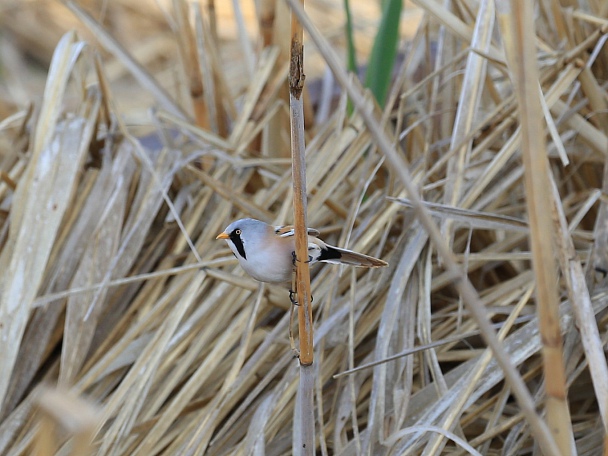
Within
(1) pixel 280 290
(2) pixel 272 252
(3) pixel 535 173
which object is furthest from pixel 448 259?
(1) pixel 280 290

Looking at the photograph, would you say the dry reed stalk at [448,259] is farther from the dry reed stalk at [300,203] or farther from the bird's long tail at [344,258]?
the bird's long tail at [344,258]

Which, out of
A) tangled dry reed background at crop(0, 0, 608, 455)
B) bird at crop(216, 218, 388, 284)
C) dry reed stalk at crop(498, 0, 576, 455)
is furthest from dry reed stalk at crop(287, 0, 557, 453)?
tangled dry reed background at crop(0, 0, 608, 455)

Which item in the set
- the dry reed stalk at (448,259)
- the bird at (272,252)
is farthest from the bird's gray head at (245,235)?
the dry reed stalk at (448,259)

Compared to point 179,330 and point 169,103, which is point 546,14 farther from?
point 179,330

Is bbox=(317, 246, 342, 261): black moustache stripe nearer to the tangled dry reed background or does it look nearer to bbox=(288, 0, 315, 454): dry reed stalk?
bbox=(288, 0, 315, 454): dry reed stalk

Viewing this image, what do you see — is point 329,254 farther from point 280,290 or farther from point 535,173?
point 280,290

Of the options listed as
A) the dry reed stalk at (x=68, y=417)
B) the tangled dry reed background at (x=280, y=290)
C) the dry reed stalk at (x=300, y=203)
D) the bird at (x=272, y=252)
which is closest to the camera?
the dry reed stalk at (x=68, y=417)

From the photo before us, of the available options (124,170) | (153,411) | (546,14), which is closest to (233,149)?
(124,170)
